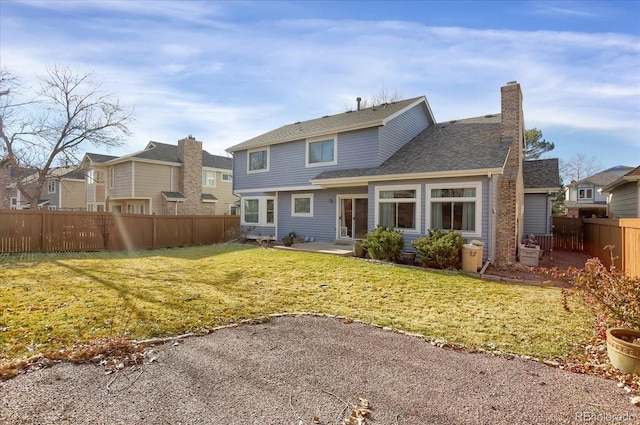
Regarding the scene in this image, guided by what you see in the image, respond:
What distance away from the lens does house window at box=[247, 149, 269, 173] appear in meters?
18.4

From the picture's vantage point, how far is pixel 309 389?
11.1 ft

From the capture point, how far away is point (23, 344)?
14.4ft

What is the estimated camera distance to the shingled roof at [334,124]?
14.7m

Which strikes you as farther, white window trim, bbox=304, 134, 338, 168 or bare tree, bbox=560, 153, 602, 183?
bare tree, bbox=560, 153, 602, 183

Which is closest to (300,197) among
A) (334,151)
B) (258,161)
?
(334,151)

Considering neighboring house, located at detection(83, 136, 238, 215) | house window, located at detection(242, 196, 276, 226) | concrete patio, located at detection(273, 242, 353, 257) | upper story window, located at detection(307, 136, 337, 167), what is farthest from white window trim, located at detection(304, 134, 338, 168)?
neighboring house, located at detection(83, 136, 238, 215)

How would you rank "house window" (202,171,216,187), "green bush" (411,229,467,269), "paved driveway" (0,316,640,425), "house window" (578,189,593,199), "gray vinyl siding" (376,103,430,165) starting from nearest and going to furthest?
1. "paved driveway" (0,316,640,425)
2. "green bush" (411,229,467,269)
3. "gray vinyl siding" (376,103,430,165)
4. "house window" (202,171,216,187)
5. "house window" (578,189,593,199)

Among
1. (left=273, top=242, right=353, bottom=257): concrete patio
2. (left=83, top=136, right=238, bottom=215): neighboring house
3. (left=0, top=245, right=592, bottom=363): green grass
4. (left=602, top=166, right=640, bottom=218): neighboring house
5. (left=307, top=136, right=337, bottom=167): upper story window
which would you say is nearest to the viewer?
(left=0, top=245, right=592, bottom=363): green grass

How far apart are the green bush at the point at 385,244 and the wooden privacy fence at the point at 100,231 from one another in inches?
421

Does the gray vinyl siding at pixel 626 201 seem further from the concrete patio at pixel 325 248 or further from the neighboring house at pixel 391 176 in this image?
the concrete patio at pixel 325 248

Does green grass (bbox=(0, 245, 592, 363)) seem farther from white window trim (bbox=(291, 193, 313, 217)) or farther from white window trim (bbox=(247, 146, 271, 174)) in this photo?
white window trim (bbox=(247, 146, 271, 174))

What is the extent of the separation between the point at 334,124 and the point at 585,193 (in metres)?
40.8

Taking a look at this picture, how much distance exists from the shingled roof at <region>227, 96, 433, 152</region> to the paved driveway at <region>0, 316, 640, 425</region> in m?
11.6

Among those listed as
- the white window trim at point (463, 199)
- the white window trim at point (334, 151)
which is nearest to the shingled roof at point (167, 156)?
the white window trim at point (334, 151)
